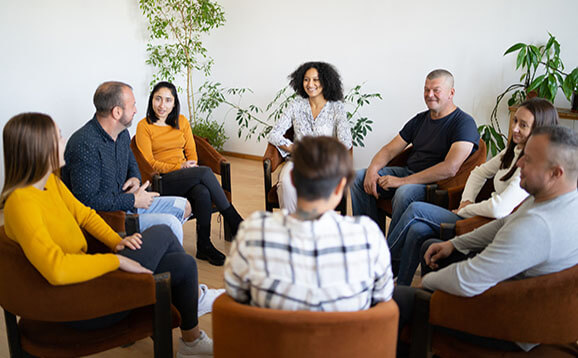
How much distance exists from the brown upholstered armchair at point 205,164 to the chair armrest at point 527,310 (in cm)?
226

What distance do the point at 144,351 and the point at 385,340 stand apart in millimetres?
1511

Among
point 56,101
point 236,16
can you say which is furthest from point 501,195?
point 236,16

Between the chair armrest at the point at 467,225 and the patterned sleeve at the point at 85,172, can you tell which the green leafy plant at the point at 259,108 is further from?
the patterned sleeve at the point at 85,172

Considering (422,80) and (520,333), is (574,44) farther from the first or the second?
(520,333)

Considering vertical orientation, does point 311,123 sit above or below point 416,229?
above

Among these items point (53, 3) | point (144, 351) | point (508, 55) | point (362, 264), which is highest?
point (53, 3)

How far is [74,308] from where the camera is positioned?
169 centimetres

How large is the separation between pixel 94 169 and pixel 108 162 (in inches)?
4.7

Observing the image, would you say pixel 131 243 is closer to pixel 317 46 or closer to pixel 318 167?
pixel 318 167

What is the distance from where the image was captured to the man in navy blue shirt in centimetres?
250

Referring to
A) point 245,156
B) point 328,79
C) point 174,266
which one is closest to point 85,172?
point 174,266

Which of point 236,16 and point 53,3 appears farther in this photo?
point 236,16

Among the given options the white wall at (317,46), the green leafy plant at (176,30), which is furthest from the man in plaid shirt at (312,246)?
the green leafy plant at (176,30)

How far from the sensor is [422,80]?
5.11 meters
